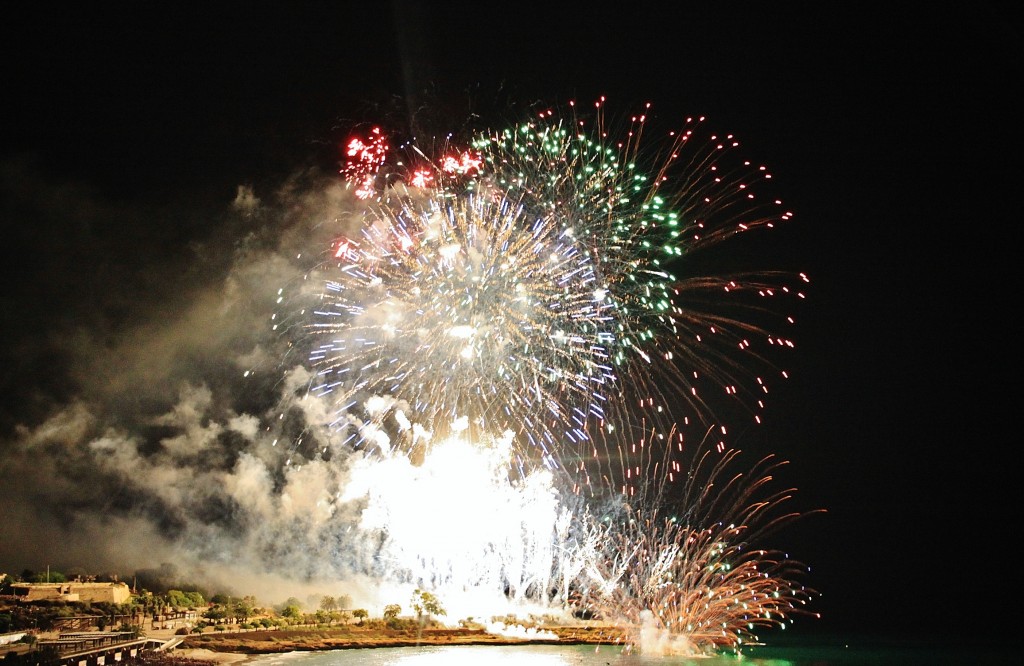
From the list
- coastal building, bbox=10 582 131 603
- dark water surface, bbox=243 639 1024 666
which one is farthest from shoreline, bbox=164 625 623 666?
coastal building, bbox=10 582 131 603

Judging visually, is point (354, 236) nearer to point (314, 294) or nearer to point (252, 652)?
point (314, 294)

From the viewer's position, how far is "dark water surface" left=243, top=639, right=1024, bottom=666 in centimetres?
2948

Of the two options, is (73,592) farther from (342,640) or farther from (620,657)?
(620,657)

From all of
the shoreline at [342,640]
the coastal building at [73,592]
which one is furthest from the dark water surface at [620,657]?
the coastal building at [73,592]

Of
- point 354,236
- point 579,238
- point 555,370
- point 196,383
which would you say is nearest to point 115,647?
point 196,383

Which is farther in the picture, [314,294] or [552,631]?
[552,631]

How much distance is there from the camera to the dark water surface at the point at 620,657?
29.5 m

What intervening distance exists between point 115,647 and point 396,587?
43.0ft

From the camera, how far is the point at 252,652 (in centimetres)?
3262

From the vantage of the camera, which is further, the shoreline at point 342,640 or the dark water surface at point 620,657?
the shoreline at point 342,640

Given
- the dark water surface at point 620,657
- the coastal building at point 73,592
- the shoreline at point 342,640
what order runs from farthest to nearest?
1. the shoreline at point 342,640
2. the dark water surface at point 620,657
3. the coastal building at point 73,592

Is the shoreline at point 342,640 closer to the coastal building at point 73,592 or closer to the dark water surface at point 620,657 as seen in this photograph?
the dark water surface at point 620,657

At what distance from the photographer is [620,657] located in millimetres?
31234

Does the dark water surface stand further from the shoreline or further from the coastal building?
the coastal building
